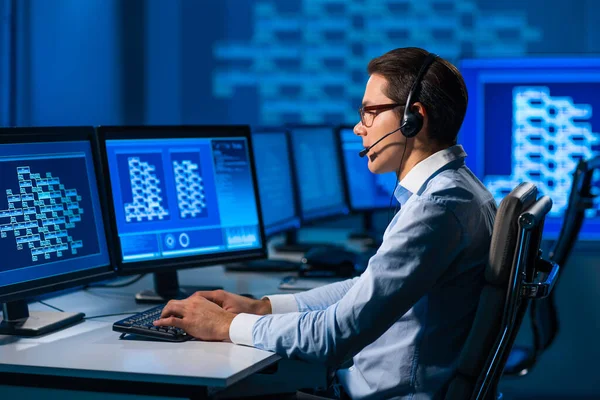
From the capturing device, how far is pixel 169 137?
2.27 m

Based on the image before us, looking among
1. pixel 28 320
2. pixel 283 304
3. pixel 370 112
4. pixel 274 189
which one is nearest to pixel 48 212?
pixel 28 320

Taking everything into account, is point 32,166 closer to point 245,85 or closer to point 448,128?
point 448,128

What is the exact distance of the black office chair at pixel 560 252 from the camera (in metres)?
2.52

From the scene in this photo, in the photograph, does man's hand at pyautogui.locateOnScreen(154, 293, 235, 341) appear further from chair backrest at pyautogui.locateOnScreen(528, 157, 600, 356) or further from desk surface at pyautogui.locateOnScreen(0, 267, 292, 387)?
chair backrest at pyautogui.locateOnScreen(528, 157, 600, 356)

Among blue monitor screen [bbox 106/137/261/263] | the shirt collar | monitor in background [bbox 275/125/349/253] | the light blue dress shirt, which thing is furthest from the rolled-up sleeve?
monitor in background [bbox 275/125/349/253]

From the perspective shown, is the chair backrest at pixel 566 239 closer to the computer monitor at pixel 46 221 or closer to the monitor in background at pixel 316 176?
the monitor in background at pixel 316 176

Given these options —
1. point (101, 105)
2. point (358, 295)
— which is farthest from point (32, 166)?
point (101, 105)

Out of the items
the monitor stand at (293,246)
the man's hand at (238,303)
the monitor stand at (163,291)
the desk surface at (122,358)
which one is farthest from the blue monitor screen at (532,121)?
the desk surface at (122,358)

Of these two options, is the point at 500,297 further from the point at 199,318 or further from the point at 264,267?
the point at 264,267

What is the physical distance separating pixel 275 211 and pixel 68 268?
119cm

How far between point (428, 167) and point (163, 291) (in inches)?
36.9

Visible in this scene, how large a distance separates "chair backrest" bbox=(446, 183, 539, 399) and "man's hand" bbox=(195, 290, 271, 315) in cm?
58

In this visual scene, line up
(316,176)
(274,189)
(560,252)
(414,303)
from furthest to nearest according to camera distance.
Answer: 1. (316,176)
2. (274,189)
3. (560,252)
4. (414,303)

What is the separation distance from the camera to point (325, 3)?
451cm
